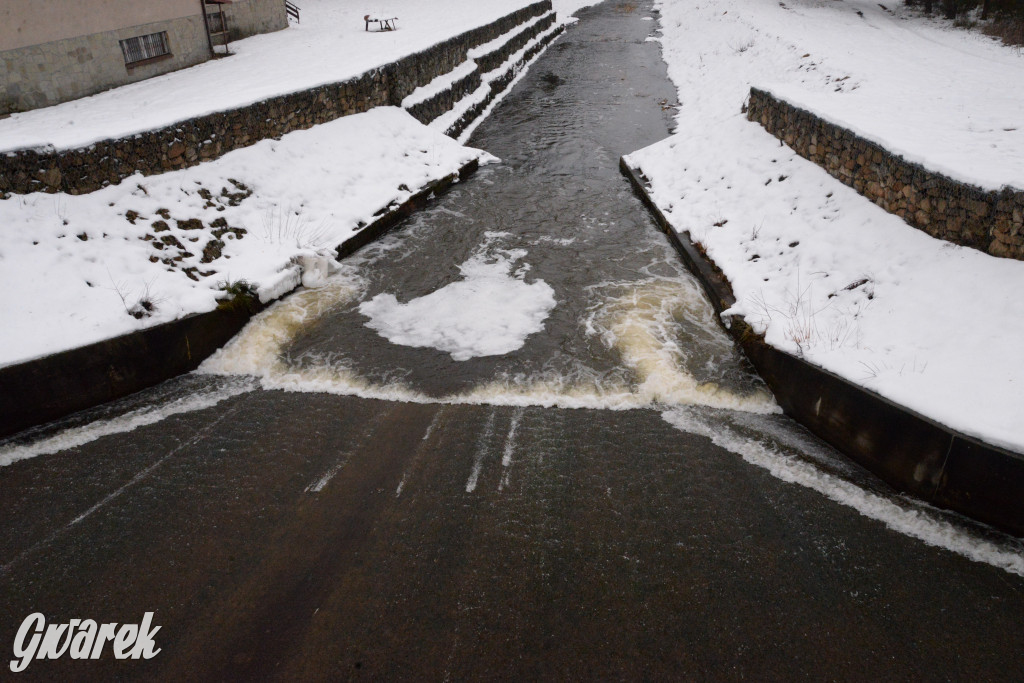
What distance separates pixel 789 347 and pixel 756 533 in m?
2.77

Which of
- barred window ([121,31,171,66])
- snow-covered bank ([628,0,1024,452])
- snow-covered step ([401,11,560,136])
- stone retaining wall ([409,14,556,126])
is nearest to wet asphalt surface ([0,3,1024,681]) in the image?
snow-covered bank ([628,0,1024,452])

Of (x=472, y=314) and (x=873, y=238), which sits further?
(x=472, y=314)

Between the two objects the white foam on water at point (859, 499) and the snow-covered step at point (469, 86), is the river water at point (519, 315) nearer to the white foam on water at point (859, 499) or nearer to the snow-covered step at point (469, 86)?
the white foam on water at point (859, 499)

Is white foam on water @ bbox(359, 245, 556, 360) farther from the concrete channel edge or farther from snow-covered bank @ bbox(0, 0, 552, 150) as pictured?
snow-covered bank @ bbox(0, 0, 552, 150)

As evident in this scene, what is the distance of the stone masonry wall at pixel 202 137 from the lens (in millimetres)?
8531

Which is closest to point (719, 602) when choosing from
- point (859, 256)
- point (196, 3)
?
point (859, 256)

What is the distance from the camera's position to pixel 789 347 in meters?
7.48

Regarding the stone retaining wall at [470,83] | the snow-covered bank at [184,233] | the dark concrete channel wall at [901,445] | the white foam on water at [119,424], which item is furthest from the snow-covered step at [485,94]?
the dark concrete channel wall at [901,445]

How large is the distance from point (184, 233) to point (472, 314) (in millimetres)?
4835

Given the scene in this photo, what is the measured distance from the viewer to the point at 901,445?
6016 mm

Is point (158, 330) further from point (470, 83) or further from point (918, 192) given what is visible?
point (470, 83)

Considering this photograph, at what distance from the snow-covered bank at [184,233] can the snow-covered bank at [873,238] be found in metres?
7.04

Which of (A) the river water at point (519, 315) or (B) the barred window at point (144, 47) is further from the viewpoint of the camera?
(B) the barred window at point (144, 47)

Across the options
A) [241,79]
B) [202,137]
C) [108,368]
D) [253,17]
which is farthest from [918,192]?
[253,17]
